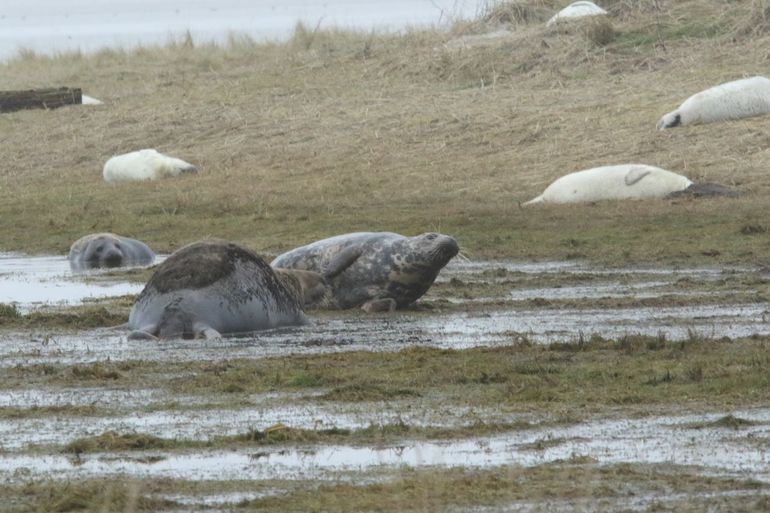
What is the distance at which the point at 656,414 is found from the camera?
22.1 ft

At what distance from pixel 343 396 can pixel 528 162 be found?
1092 centimetres

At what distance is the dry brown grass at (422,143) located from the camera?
15.0 metres

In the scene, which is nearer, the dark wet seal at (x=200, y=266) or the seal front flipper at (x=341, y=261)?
the dark wet seal at (x=200, y=266)


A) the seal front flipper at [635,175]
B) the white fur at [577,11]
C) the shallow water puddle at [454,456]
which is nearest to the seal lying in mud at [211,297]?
the shallow water puddle at [454,456]

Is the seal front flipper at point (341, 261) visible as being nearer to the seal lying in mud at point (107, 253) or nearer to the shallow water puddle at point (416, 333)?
the shallow water puddle at point (416, 333)

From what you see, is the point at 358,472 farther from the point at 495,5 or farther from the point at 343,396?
the point at 495,5

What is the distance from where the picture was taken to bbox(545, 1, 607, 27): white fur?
25141mm

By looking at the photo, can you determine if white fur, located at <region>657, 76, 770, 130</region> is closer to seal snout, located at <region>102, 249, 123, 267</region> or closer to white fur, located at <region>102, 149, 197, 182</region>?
white fur, located at <region>102, 149, 197, 182</region>

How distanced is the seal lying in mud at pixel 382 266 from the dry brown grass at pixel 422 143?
7.98 ft

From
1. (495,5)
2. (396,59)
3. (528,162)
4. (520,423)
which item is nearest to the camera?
(520,423)

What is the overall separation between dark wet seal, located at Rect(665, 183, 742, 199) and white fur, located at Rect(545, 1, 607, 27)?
378 inches

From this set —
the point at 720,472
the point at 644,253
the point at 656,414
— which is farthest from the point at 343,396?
the point at 644,253

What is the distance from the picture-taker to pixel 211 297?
965cm

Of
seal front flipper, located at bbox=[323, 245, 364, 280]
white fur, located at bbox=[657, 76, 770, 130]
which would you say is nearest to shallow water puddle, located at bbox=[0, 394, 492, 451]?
seal front flipper, located at bbox=[323, 245, 364, 280]
